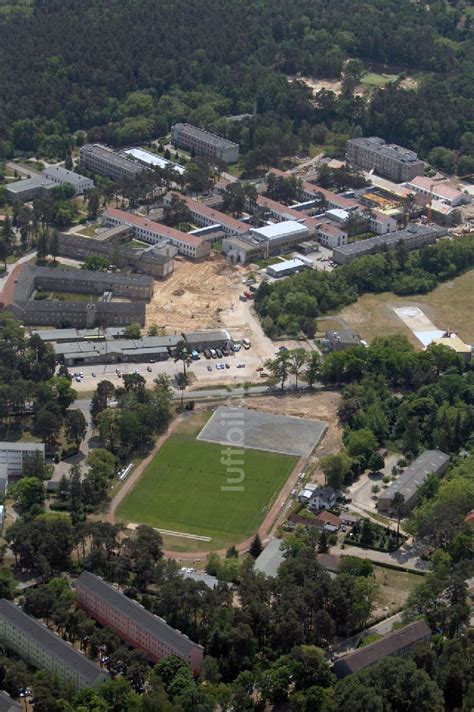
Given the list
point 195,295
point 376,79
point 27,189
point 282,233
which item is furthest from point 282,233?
point 376,79

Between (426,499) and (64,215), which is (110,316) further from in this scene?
(426,499)

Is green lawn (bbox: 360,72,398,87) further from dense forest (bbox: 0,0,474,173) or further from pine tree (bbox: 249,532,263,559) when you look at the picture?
pine tree (bbox: 249,532,263,559)

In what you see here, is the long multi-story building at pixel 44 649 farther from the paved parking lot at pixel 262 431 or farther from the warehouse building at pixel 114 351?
the warehouse building at pixel 114 351

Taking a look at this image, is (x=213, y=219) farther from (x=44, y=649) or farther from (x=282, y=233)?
(x=44, y=649)

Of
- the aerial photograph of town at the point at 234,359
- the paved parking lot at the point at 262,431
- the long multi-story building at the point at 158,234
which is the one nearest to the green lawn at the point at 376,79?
the aerial photograph of town at the point at 234,359

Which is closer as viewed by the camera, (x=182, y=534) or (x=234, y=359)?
(x=182, y=534)

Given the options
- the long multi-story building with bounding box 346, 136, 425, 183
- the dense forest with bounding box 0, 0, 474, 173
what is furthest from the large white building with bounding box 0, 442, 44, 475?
the long multi-story building with bounding box 346, 136, 425, 183
